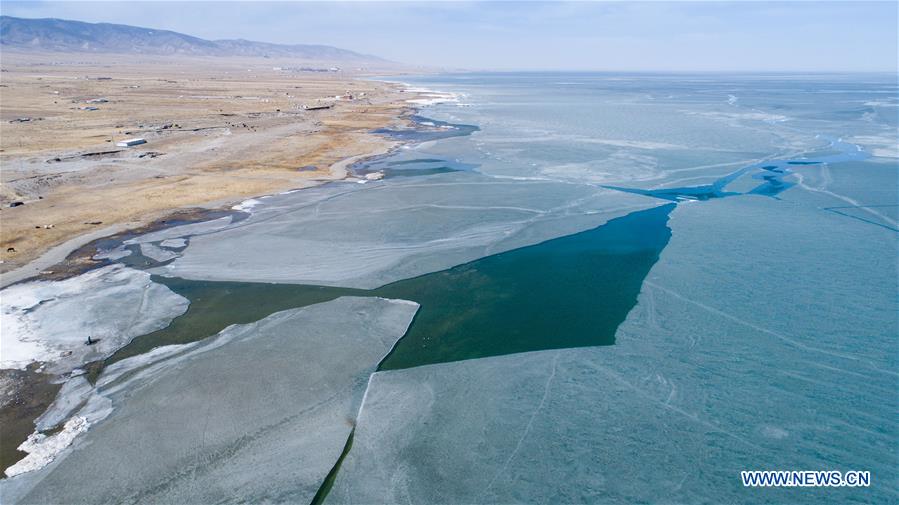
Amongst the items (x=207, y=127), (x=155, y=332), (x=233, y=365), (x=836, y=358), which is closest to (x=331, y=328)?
(x=233, y=365)

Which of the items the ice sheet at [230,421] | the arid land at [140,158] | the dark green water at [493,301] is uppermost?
the arid land at [140,158]

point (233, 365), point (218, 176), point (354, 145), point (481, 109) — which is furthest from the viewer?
point (481, 109)

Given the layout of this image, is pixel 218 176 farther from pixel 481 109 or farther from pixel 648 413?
pixel 481 109

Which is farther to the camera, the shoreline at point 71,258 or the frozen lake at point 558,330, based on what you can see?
the shoreline at point 71,258

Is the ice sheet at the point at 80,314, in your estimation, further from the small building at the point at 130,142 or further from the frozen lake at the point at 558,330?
the small building at the point at 130,142

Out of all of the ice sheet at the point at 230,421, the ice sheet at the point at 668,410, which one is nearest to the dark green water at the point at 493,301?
the ice sheet at the point at 668,410

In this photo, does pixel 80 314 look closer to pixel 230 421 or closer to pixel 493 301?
pixel 230 421

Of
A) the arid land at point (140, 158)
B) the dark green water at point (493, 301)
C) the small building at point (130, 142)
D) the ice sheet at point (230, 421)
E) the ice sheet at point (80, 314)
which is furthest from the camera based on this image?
the small building at point (130, 142)
